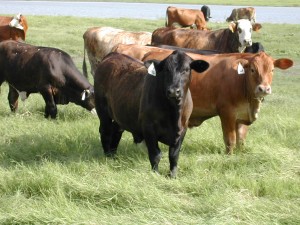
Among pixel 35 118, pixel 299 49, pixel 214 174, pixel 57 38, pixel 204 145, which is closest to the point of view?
pixel 214 174

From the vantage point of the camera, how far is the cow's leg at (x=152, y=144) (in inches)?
214

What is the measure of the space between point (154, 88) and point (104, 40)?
704 cm

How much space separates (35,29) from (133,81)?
59.4 ft

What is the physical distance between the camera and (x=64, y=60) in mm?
8609

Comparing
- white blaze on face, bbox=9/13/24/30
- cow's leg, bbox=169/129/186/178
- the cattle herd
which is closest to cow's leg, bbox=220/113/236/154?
the cattle herd

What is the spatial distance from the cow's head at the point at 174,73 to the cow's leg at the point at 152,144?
0.37 m

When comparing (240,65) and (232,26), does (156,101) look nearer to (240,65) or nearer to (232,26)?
(240,65)

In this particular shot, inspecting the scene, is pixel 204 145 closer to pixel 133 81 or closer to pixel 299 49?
pixel 133 81

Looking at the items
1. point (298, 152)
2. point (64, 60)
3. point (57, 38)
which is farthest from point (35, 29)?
point (298, 152)

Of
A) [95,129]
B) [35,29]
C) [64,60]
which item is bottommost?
[35,29]

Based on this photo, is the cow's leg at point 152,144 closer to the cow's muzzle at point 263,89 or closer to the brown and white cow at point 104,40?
the cow's muzzle at point 263,89

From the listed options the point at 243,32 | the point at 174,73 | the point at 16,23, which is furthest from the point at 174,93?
the point at 16,23

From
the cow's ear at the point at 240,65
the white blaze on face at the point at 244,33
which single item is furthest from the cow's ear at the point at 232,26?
the cow's ear at the point at 240,65

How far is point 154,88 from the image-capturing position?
17.9 feet
